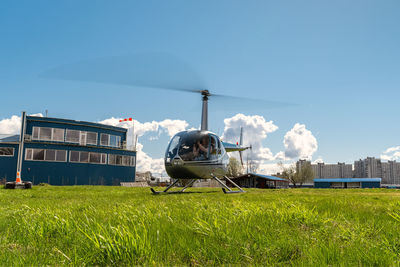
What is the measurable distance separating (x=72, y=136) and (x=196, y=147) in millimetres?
33586

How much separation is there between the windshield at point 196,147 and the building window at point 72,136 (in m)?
33.2

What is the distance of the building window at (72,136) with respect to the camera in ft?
131

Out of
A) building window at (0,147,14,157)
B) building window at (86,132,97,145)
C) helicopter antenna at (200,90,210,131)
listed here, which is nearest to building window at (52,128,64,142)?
building window at (86,132,97,145)

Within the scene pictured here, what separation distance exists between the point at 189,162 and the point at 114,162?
34391 millimetres

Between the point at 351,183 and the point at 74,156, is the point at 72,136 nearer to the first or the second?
the point at 74,156

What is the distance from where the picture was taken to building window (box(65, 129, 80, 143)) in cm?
4006

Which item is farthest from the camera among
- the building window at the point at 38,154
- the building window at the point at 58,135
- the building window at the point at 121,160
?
the building window at the point at 121,160

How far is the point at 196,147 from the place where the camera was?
11.5 meters

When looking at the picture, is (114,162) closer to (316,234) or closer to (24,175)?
(24,175)

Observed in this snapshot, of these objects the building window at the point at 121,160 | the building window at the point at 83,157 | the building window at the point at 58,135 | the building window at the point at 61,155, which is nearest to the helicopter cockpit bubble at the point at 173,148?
the building window at the point at 61,155

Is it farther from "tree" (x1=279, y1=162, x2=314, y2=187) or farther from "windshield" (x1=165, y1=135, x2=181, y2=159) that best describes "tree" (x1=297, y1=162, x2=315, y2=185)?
"windshield" (x1=165, y1=135, x2=181, y2=159)

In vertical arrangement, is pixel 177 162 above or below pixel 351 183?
above

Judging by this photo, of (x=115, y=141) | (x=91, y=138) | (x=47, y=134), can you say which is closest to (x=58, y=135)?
(x=47, y=134)

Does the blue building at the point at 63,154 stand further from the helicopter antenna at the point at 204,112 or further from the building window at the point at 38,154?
the helicopter antenna at the point at 204,112
